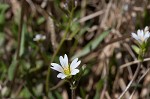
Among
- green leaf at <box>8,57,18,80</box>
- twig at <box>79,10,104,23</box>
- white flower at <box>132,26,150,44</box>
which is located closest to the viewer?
white flower at <box>132,26,150,44</box>

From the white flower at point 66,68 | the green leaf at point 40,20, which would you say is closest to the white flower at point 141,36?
the white flower at point 66,68

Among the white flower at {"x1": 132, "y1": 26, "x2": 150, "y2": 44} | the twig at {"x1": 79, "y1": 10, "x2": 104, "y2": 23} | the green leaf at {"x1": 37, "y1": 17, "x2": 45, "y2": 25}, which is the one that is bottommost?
the white flower at {"x1": 132, "y1": 26, "x2": 150, "y2": 44}

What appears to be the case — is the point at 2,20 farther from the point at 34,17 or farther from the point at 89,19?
the point at 89,19

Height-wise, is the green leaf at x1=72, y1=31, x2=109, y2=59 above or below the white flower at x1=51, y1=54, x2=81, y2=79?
above

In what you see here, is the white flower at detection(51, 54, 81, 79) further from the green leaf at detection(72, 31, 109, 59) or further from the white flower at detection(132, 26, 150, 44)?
the green leaf at detection(72, 31, 109, 59)

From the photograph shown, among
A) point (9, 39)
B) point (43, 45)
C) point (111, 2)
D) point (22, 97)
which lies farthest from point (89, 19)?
point (22, 97)

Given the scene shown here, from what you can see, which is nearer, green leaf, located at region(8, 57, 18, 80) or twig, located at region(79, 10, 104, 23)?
green leaf, located at region(8, 57, 18, 80)

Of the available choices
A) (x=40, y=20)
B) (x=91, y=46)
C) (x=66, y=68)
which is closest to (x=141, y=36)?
(x=66, y=68)

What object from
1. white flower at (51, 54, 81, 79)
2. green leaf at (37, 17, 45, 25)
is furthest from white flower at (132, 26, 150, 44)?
green leaf at (37, 17, 45, 25)
